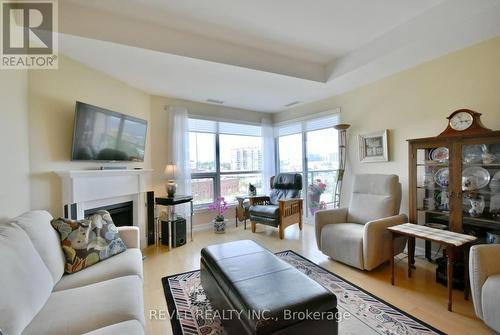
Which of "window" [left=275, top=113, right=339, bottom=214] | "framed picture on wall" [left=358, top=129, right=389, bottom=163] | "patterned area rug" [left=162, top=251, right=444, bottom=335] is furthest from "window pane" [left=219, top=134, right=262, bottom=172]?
"patterned area rug" [left=162, top=251, right=444, bottom=335]

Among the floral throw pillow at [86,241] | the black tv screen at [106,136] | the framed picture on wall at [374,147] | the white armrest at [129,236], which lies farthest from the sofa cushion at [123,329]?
the framed picture on wall at [374,147]

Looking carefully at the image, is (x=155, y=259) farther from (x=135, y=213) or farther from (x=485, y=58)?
(x=485, y=58)

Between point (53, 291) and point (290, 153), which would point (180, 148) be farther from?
point (53, 291)

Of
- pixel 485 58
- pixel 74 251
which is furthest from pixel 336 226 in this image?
pixel 74 251

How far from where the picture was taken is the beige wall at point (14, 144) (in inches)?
66.4

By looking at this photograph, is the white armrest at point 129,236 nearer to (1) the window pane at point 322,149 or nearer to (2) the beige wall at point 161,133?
(2) the beige wall at point 161,133

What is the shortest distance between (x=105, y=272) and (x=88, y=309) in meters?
0.46

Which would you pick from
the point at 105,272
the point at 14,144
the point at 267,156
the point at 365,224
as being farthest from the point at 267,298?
the point at 267,156

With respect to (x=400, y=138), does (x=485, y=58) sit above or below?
above

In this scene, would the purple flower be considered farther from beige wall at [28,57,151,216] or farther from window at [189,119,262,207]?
beige wall at [28,57,151,216]

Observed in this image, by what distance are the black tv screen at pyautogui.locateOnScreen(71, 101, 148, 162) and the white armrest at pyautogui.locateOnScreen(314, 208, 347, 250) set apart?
2629 millimetres

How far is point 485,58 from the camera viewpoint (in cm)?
228

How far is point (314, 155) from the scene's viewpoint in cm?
441

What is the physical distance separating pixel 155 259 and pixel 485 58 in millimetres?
4267
